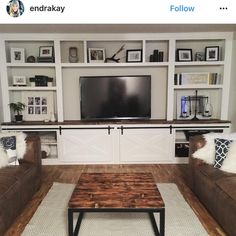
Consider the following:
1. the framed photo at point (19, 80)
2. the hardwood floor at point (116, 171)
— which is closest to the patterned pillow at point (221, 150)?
the hardwood floor at point (116, 171)

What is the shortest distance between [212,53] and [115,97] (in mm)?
1843

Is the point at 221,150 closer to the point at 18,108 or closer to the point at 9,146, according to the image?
the point at 9,146

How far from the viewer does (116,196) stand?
192 cm

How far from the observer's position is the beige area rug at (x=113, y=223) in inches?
82.6

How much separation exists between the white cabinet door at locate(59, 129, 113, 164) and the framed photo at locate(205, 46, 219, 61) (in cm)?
213

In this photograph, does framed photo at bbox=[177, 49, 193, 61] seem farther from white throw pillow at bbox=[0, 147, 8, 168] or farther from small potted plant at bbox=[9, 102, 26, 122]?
white throw pillow at bbox=[0, 147, 8, 168]

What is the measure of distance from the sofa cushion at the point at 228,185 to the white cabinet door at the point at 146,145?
5.68 feet

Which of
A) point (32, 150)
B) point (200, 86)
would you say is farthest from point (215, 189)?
point (200, 86)

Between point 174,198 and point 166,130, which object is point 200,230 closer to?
point 174,198

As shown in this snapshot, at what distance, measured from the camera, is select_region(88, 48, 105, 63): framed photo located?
13.3 ft

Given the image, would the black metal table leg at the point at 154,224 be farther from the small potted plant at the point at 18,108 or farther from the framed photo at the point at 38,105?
the small potted plant at the point at 18,108

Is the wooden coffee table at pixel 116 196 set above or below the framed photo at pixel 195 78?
below

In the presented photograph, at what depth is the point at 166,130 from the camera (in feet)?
12.8
